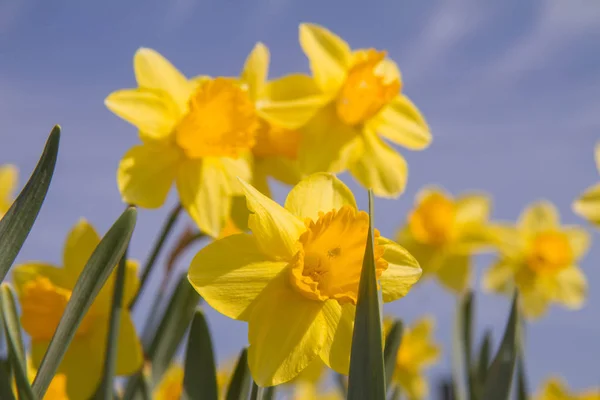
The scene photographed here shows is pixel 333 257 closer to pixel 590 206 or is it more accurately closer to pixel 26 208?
pixel 26 208

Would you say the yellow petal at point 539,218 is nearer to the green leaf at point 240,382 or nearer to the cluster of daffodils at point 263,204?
the cluster of daffodils at point 263,204

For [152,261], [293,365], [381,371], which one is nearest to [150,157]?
[152,261]

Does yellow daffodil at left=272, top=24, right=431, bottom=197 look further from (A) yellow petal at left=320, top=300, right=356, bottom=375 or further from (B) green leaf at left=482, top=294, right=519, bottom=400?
(A) yellow petal at left=320, top=300, right=356, bottom=375

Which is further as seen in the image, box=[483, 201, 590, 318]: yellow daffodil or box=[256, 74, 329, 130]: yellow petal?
box=[483, 201, 590, 318]: yellow daffodil

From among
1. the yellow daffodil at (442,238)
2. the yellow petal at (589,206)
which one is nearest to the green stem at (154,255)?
the yellow petal at (589,206)

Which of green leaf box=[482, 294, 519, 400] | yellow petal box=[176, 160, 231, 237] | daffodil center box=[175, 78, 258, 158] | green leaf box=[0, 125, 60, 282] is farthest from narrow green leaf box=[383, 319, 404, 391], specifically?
green leaf box=[0, 125, 60, 282]

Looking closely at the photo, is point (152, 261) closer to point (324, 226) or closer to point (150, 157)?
point (150, 157)

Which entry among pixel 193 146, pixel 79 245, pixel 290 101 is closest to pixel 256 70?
pixel 290 101
